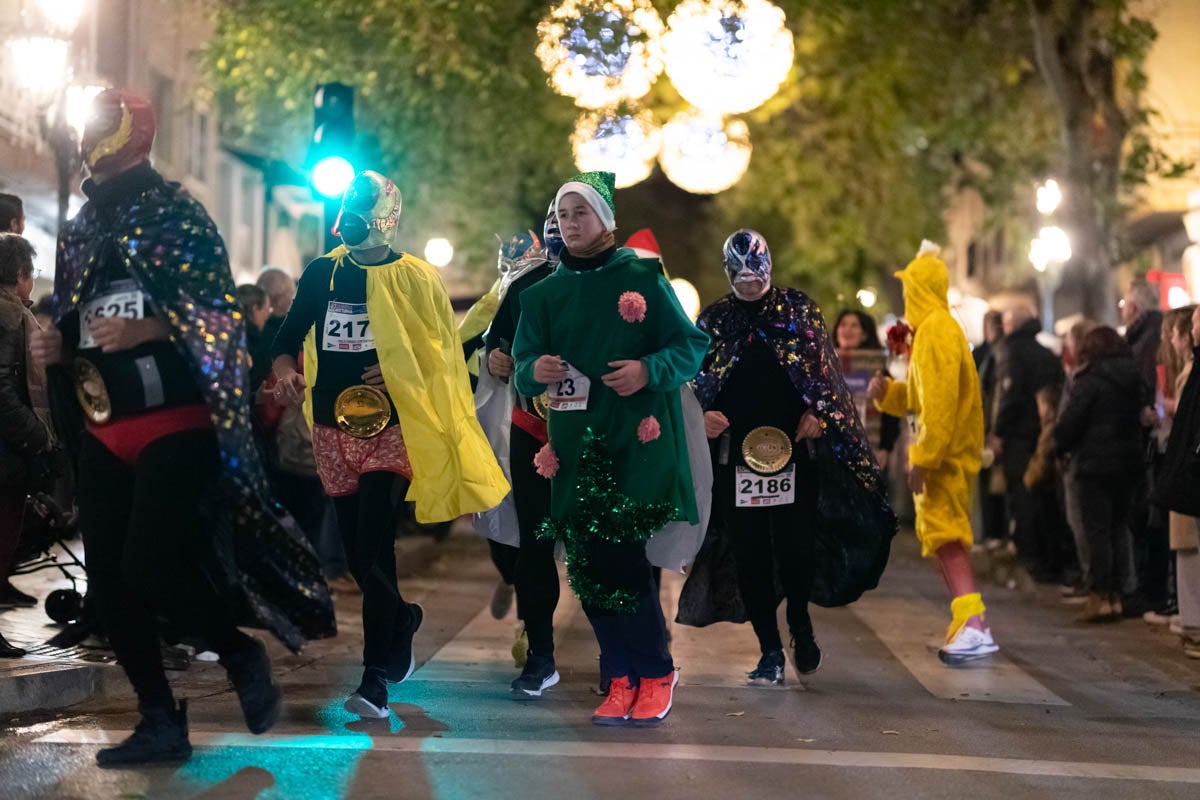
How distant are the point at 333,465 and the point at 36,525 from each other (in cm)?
255

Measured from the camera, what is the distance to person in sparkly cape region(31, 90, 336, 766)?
20.1 feet

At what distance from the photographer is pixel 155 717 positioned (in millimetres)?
6234

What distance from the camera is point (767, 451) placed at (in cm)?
863

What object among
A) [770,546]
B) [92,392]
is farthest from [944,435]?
[92,392]

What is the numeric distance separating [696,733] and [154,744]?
2084 millimetres

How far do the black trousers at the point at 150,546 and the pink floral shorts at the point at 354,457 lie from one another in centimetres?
111

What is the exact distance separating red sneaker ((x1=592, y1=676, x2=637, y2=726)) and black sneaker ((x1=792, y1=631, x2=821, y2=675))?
5.12ft

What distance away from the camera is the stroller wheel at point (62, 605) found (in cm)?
916

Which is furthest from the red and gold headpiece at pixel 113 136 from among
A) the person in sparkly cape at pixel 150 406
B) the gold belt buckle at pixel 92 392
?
the gold belt buckle at pixel 92 392

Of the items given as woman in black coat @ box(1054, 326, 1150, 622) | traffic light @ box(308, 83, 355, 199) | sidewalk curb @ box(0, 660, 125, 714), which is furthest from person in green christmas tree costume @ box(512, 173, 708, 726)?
traffic light @ box(308, 83, 355, 199)

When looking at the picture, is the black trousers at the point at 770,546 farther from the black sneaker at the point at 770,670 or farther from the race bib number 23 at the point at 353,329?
the race bib number 23 at the point at 353,329

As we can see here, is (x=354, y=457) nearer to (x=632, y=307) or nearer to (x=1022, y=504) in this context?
(x=632, y=307)

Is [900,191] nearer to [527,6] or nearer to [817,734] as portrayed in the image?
[527,6]

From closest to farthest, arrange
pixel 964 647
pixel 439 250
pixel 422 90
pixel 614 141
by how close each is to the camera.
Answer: pixel 964 647, pixel 614 141, pixel 422 90, pixel 439 250
